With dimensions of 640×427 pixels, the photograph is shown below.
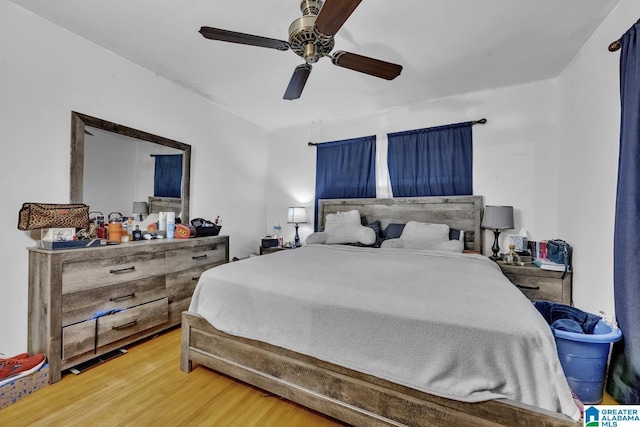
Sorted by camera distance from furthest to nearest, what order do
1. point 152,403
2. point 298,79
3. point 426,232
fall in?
point 426,232 → point 298,79 → point 152,403

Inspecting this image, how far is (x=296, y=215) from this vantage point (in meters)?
3.75

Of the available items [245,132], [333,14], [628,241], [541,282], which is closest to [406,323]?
[628,241]

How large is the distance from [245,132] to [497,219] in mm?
3453

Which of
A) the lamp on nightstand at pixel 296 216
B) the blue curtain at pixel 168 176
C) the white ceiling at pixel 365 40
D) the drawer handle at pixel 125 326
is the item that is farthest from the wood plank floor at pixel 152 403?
the white ceiling at pixel 365 40

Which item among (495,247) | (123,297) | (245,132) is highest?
(245,132)

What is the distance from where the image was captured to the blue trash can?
56.1 inches

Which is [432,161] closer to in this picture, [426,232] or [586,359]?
[426,232]

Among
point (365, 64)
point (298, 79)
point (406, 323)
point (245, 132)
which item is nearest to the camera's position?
point (406, 323)

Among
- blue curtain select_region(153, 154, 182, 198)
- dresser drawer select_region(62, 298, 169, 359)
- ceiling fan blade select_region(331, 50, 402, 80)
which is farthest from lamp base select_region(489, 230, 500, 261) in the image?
blue curtain select_region(153, 154, 182, 198)

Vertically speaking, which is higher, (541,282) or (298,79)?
(298,79)

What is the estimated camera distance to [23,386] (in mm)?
1514

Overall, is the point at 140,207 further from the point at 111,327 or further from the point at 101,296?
the point at 111,327

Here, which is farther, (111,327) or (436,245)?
(436,245)

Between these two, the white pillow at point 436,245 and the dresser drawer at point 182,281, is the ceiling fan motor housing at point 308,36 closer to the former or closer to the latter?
the white pillow at point 436,245
